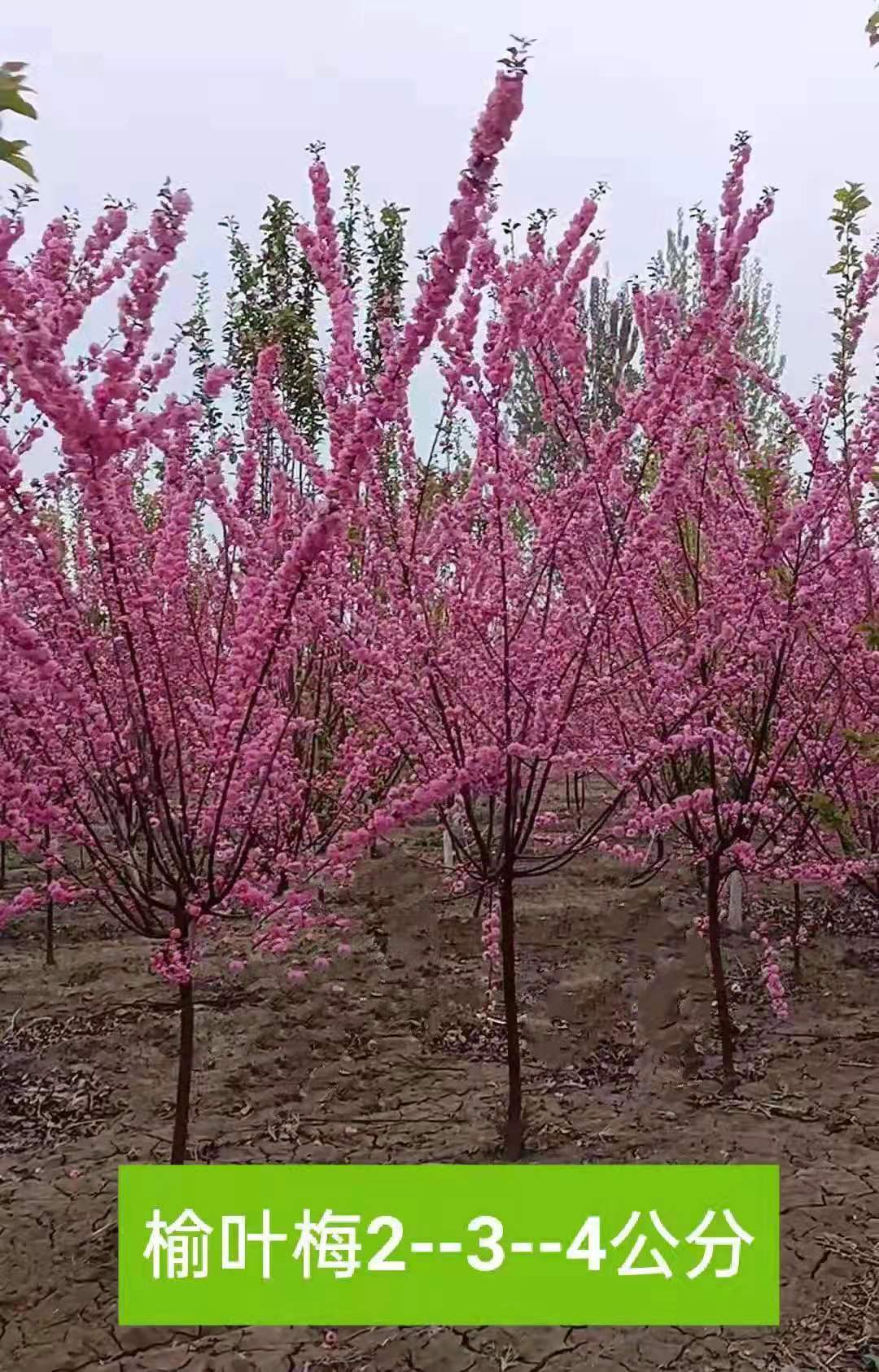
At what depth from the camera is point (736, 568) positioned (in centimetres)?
439

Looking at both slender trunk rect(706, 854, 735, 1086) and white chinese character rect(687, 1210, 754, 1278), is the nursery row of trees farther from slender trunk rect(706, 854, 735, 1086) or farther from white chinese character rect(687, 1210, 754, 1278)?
white chinese character rect(687, 1210, 754, 1278)

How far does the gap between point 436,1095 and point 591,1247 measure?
6.12 ft

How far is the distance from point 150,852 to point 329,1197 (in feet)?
4.13

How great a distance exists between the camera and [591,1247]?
3.06m

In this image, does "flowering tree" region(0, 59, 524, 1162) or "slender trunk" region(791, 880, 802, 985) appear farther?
"slender trunk" region(791, 880, 802, 985)

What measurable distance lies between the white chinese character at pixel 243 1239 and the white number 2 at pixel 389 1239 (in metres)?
0.28

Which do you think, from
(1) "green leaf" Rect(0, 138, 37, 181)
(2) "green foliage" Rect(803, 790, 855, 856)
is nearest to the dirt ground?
(2) "green foliage" Rect(803, 790, 855, 856)

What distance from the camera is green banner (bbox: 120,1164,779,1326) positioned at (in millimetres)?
3006

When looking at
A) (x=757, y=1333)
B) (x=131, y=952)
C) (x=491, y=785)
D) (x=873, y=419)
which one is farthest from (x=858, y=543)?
(x=131, y=952)

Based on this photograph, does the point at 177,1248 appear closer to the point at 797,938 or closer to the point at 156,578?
the point at 156,578

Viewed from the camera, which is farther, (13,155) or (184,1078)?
(184,1078)

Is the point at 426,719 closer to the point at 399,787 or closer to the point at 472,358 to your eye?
the point at 399,787

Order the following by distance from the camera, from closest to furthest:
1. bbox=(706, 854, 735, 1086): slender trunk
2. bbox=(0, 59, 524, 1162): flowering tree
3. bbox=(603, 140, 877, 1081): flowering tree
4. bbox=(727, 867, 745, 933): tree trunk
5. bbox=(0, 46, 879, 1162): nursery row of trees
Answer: bbox=(0, 59, 524, 1162): flowering tree → bbox=(0, 46, 879, 1162): nursery row of trees → bbox=(603, 140, 877, 1081): flowering tree → bbox=(706, 854, 735, 1086): slender trunk → bbox=(727, 867, 745, 933): tree trunk

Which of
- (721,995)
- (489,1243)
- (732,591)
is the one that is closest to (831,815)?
(732,591)
